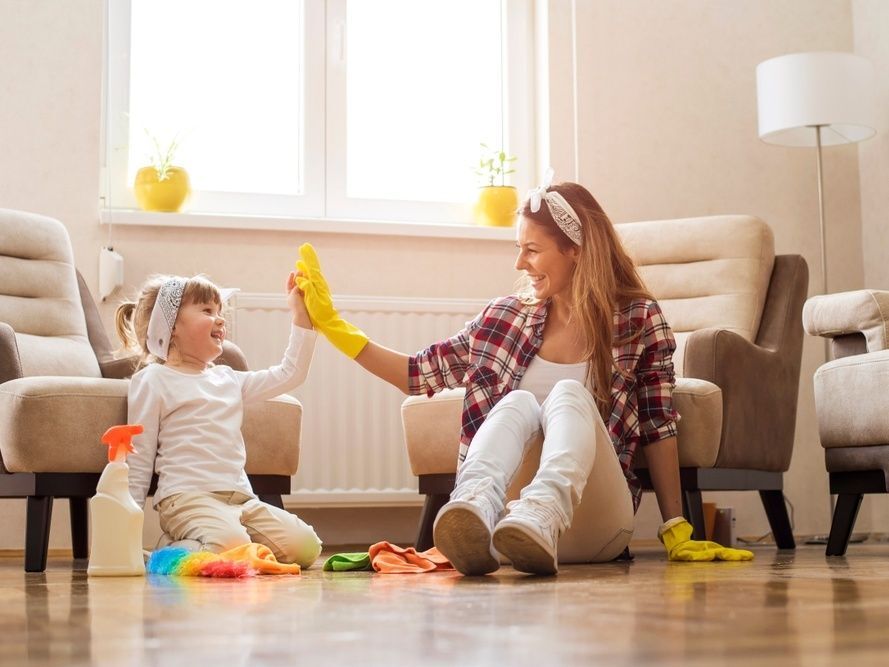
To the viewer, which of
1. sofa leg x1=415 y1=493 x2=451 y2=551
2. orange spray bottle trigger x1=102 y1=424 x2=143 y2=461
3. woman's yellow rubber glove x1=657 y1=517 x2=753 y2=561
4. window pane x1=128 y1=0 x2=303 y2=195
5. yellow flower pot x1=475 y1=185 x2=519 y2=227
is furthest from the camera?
yellow flower pot x1=475 y1=185 x2=519 y2=227

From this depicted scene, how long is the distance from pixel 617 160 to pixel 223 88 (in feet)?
4.43

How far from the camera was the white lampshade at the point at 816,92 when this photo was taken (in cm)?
352

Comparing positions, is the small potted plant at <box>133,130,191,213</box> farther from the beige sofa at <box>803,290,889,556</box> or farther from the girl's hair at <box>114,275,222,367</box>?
the beige sofa at <box>803,290,889,556</box>

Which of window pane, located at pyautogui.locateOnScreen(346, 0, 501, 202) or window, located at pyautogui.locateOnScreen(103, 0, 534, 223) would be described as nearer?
window, located at pyautogui.locateOnScreen(103, 0, 534, 223)

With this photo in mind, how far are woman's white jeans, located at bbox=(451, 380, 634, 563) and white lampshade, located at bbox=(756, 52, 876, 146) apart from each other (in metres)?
2.03

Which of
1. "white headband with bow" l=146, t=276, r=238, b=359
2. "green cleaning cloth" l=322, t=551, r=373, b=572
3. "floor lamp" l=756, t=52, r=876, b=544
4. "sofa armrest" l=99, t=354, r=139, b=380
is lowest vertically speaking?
"green cleaning cloth" l=322, t=551, r=373, b=572

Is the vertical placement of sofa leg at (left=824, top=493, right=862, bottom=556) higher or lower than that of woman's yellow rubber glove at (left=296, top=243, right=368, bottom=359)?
lower

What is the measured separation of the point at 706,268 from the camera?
127 inches

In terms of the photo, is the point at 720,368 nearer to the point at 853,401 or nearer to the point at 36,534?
the point at 853,401

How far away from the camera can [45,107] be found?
10.9 ft

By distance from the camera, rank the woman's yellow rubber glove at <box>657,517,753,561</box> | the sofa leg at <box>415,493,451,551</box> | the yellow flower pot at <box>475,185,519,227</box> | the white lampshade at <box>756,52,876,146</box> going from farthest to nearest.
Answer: the yellow flower pot at <box>475,185,519,227</box>
the white lampshade at <box>756,52,876,146</box>
the sofa leg at <box>415,493,451,551</box>
the woman's yellow rubber glove at <box>657,517,753,561</box>

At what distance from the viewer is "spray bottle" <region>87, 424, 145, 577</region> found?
1810mm

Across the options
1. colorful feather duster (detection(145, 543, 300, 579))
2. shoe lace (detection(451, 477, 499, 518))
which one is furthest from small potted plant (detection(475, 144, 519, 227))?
shoe lace (detection(451, 477, 499, 518))

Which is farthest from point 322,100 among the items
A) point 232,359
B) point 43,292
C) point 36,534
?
point 36,534
